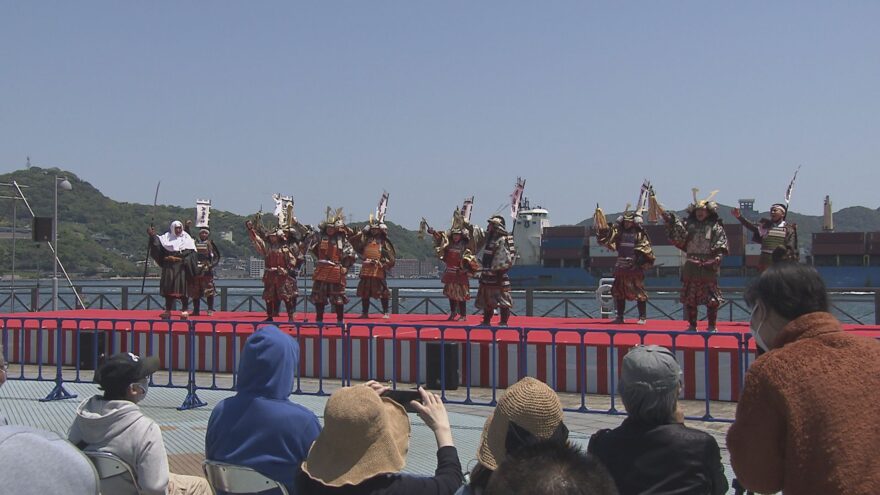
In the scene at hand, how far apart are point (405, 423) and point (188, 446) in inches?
195

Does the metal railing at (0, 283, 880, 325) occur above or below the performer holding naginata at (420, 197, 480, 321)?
below

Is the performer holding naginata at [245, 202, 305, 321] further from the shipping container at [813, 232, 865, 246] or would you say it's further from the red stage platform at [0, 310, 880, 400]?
the shipping container at [813, 232, 865, 246]

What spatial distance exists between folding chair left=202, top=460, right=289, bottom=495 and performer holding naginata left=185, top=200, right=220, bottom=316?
14.3 meters

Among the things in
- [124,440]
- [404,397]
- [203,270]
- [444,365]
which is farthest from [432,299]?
[404,397]

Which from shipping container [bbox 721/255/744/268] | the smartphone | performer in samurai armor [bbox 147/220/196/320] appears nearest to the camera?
the smartphone

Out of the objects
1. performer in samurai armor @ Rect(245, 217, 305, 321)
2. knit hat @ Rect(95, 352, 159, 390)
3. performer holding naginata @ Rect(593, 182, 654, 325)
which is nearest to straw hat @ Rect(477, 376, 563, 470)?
knit hat @ Rect(95, 352, 159, 390)

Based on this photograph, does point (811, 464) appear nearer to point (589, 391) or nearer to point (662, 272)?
point (589, 391)

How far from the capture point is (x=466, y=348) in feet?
35.7

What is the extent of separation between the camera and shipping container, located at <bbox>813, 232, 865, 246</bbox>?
48.8 meters

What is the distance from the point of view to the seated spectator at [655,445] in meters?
3.04

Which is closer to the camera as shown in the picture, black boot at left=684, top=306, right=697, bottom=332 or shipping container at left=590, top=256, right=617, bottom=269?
black boot at left=684, top=306, right=697, bottom=332

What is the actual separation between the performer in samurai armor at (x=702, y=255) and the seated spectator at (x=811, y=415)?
34.7 ft

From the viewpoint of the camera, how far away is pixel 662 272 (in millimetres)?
57406

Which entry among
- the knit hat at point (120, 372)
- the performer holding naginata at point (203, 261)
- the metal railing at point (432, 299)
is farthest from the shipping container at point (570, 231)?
the knit hat at point (120, 372)
